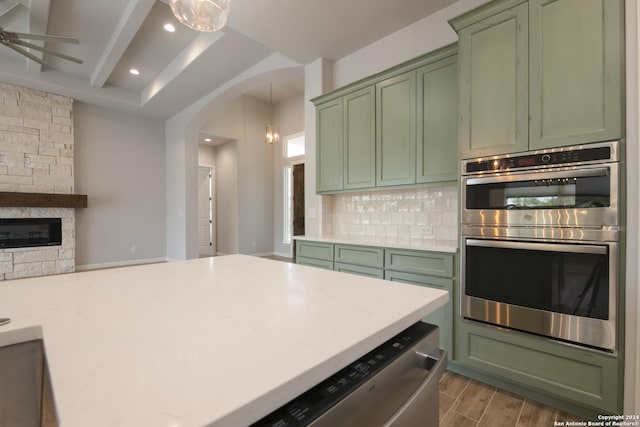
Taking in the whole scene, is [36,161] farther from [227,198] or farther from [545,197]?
[545,197]

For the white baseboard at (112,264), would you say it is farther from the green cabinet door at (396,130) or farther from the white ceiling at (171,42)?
the green cabinet door at (396,130)

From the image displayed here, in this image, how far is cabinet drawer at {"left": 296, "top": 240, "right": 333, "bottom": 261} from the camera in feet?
9.54

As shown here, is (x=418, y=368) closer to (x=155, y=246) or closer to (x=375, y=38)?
(x=375, y=38)

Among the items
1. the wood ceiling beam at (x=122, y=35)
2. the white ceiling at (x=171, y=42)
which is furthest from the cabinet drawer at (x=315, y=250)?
the wood ceiling beam at (x=122, y=35)

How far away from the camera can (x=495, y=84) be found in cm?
186

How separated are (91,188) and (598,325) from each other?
735 cm

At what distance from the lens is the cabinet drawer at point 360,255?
248 cm

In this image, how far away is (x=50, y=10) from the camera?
131 inches

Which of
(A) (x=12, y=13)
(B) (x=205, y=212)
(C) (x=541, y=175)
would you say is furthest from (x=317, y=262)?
(B) (x=205, y=212)

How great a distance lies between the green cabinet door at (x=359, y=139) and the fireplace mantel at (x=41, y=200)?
5.16 m

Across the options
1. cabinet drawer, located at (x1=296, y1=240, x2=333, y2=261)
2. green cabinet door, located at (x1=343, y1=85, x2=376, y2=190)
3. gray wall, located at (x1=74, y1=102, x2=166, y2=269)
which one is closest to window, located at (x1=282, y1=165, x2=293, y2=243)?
gray wall, located at (x1=74, y1=102, x2=166, y2=269)

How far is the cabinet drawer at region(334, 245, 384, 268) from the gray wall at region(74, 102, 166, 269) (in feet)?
17.3

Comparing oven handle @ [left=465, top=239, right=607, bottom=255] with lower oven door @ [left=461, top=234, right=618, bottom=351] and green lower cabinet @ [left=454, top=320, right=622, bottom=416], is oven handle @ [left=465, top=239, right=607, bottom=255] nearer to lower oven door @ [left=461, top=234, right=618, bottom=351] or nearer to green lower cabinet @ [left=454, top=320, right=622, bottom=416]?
lower oven door @ [left=461, top=234, right=618, bottom=351]

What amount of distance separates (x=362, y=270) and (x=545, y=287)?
1.33 meters
